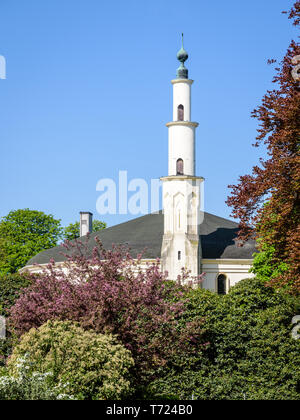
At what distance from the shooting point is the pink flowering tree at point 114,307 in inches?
719

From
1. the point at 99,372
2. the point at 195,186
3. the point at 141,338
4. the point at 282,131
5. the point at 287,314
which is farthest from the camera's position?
the point at 195,186

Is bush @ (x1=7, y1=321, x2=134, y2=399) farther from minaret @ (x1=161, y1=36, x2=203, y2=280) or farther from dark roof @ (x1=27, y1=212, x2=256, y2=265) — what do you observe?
minaret @ (x1=161, y1=36, x2=203, y2=280)

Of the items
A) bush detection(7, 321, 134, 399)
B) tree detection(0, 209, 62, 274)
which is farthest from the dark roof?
bush detection(7, 321, 134, 399)

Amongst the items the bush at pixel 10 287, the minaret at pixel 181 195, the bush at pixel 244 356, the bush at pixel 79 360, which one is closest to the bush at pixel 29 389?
the bush at pixel 79 360

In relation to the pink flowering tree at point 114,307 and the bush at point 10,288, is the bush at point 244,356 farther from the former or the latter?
the bush at point 10,288

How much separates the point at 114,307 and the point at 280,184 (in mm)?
7229

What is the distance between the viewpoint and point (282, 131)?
22.1m

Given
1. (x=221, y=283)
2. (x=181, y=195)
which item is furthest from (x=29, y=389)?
(x=221, y=283)

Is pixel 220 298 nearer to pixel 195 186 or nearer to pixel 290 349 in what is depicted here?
pixel 290 349

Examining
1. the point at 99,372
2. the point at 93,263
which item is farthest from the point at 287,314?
the point at 99,372

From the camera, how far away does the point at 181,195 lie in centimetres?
5616

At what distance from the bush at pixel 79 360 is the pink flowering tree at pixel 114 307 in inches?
53.5

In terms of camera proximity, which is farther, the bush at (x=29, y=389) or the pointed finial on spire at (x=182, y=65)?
the pointed finial on spire at (x=182, y=65)

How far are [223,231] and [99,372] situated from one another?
157ft
